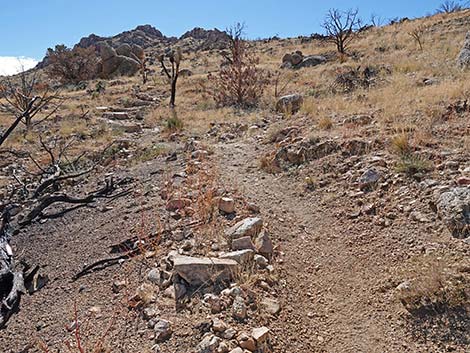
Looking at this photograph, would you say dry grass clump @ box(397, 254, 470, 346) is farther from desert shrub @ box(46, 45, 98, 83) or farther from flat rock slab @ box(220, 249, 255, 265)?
desert shrub @ box(46, 45, 98, 83)

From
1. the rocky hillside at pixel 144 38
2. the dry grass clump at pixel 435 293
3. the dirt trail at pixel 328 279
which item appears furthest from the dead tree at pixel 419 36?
the rocky hillside at pixel 144 38

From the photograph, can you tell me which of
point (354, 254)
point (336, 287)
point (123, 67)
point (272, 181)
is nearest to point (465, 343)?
point (336, 287)

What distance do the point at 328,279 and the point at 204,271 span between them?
3.07ft

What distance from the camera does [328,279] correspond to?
2791mm

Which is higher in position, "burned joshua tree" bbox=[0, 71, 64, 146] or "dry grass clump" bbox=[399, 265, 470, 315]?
"burned joshua tree" bbox=[0, 71, 64, 146]

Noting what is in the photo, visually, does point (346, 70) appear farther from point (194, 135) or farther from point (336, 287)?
point (336, 287)

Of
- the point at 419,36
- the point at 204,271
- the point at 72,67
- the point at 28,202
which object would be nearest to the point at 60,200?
the point at 28,202

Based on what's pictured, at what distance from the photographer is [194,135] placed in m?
7.77

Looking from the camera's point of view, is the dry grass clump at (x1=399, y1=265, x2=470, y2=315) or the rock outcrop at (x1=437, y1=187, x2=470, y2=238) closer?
the dry grass clump at (x1=399, y1=265, x2=470, y2=315)

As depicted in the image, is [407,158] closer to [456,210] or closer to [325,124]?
[456,210]

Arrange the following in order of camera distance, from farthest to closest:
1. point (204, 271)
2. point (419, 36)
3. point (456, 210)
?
point (419, 36), point (456, 210), point (204, 271)

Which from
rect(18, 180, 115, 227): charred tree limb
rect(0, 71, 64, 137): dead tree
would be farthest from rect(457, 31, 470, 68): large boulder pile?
rect(0, 71, 64, 137): dead tree

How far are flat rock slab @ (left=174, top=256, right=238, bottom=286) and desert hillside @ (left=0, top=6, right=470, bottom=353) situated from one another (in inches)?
0.4

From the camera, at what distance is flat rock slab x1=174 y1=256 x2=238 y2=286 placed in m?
2.61
